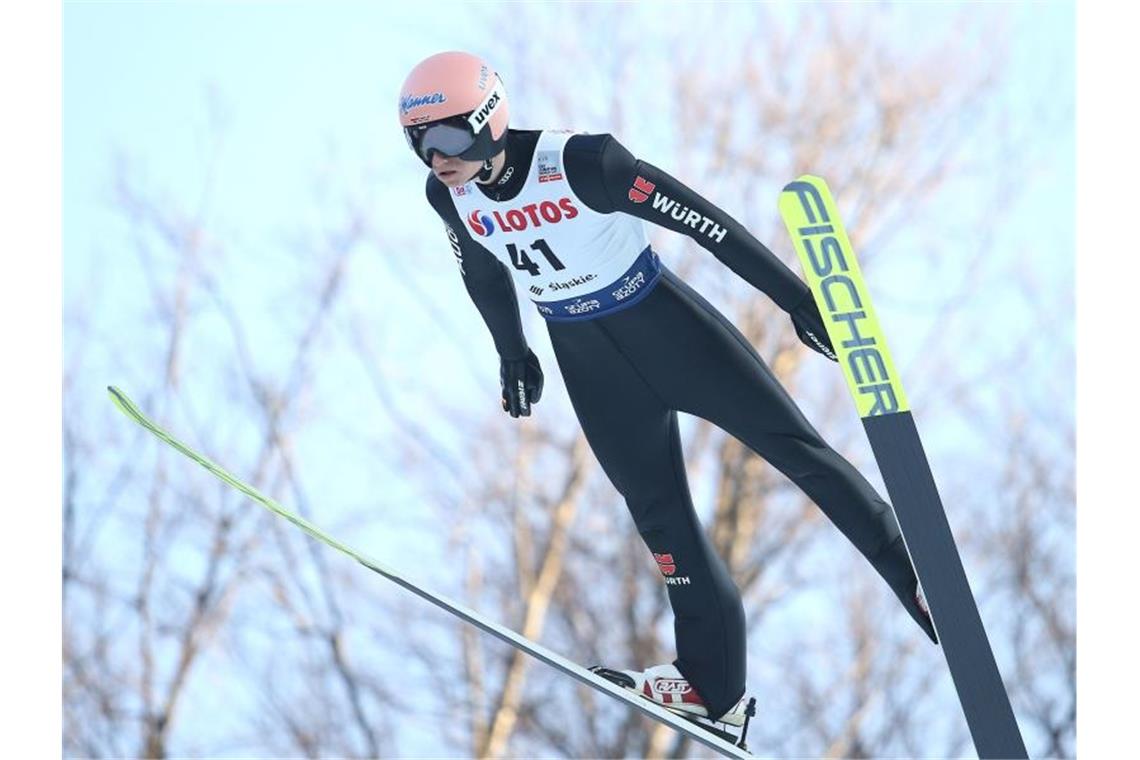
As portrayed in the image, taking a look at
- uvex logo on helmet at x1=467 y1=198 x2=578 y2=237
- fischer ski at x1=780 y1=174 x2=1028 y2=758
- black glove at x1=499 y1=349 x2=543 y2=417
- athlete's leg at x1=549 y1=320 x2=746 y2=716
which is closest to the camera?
fischer ski at x1=780 y1=174 x2=1028 y2=758

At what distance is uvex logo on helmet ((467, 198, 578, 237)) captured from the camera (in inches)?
174

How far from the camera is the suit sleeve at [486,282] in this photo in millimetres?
4691

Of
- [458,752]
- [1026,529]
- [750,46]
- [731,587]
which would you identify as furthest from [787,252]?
[731,587]

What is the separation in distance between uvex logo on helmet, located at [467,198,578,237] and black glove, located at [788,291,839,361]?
627 mm

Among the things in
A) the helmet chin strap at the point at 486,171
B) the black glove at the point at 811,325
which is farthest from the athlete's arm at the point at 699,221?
the helmet chin strap at the point at 486,171

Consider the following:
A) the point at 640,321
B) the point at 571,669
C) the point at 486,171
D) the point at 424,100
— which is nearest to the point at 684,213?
the point at 640,321

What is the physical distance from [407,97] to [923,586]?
1.75 meters

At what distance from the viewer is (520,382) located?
4941 mm

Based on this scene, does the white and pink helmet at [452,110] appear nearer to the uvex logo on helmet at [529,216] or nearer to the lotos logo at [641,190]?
the uvex logo on helmet at [529,216]

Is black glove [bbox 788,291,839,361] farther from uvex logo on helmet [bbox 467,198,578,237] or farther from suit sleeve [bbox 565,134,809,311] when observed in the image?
uvex logo on helmet [bbox 467,198,578,237]

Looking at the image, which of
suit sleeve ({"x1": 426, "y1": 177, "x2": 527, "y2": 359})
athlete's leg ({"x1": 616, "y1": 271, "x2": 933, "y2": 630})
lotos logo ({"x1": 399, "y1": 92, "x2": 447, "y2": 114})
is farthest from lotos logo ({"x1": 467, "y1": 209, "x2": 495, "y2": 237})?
athlete's leg ({"x1": 616, "y1": 271, "x2": 933, "y2": 630})

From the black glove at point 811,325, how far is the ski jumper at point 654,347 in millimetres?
24

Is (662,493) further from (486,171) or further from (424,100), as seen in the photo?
(424,100)

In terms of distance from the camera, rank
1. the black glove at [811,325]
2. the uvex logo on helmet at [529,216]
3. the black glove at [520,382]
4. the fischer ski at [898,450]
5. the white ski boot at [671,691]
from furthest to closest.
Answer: the black glove at [520,382] < the white ski boot at [671,691] < the uvex logo on helmet at [529,216] < the black glove at [811,325] < the fischer ski at [898,450]
